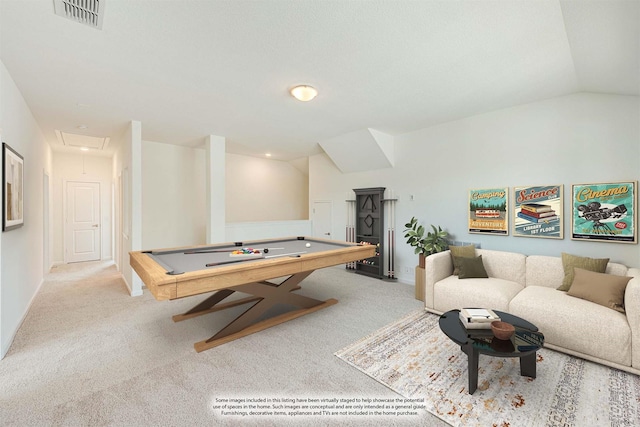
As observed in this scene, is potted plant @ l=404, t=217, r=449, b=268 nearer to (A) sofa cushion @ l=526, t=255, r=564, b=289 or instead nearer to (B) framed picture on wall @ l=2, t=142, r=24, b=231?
(A) sofa cushion @ l=526, t=255, r=564, b=289

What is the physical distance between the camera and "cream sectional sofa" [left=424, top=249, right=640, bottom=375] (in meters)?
2.14

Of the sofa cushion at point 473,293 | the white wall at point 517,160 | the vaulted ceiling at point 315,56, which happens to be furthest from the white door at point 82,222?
the sofa cushion at point 473,293

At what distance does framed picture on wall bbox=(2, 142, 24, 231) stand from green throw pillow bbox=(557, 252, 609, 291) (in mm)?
5542

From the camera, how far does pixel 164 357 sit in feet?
7.73

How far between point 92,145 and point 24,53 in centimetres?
391

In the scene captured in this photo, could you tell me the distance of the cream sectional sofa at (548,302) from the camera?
214 cm

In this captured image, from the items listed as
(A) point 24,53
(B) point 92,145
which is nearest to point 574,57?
(A) point 24,53

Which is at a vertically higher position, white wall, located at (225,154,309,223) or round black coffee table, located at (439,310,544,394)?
white wall, located at (225,154,309,223)

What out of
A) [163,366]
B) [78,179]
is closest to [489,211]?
[163,366]

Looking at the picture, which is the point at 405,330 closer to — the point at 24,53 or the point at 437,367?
the point at 437,367

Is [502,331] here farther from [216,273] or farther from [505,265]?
[216,273]

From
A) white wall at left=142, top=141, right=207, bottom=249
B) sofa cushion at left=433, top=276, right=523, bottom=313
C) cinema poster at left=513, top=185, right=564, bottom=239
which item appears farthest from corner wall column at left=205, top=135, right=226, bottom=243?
cinema poster at left=513, top=185, right=564, bottom=239

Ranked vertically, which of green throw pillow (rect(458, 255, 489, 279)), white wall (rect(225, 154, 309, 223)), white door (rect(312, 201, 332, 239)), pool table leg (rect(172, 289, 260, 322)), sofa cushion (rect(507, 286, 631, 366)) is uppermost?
white wall (rect(225, 154, 309, 223))

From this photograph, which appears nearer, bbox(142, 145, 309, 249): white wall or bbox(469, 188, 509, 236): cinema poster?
bbox(469, 188, 509, 236): cinema poster
